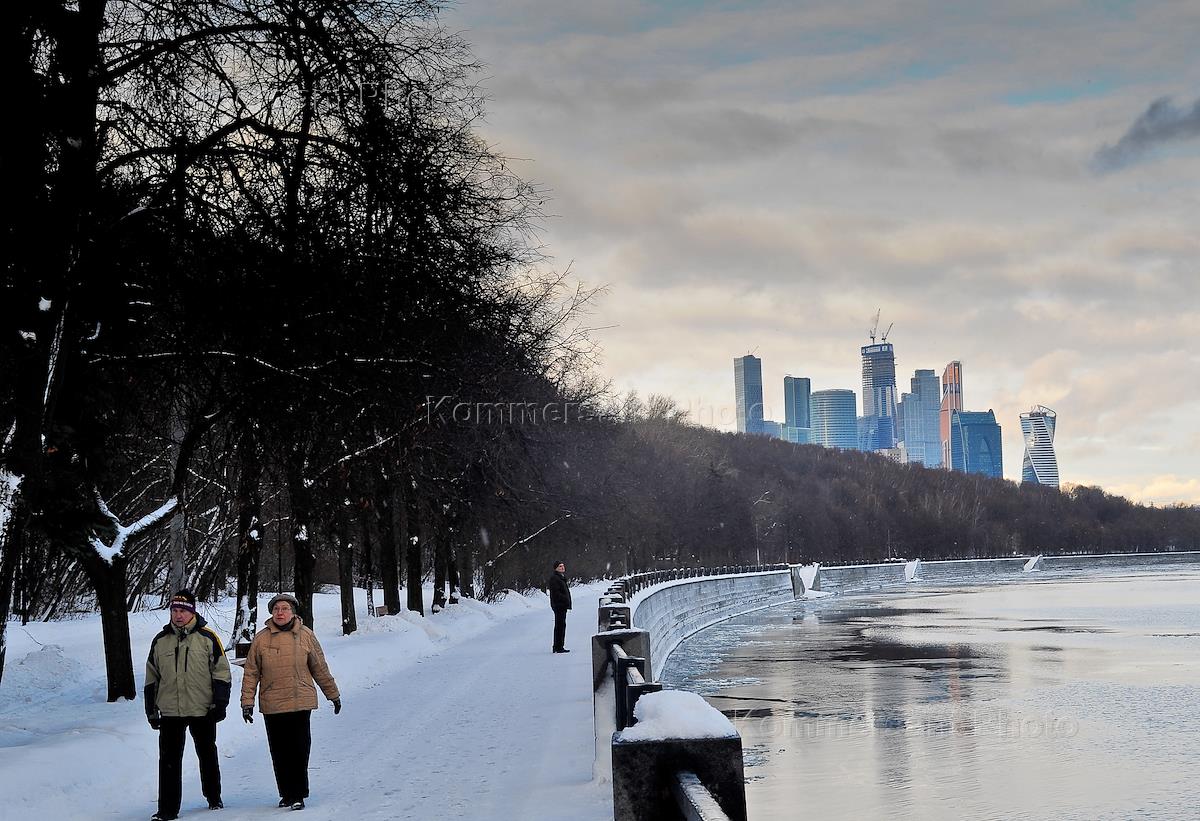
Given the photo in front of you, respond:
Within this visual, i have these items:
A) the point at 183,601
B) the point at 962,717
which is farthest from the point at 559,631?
the point at 183,601

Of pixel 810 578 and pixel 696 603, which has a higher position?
pixel 696 603

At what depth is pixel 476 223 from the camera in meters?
16.3

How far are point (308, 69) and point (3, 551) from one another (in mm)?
5331

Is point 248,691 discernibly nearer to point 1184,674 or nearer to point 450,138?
point 450,138

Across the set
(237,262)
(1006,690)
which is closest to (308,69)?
(237,262)

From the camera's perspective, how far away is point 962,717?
A: 70.0 feet

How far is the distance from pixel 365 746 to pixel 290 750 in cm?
325

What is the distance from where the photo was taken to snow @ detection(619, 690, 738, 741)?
16.9ft

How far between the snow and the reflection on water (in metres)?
8.46

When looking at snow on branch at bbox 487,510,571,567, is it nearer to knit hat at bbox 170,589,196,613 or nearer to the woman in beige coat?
the woman in beige coat

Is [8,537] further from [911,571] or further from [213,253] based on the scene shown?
[911,571]

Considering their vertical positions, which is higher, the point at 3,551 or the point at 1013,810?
the point at 3,551

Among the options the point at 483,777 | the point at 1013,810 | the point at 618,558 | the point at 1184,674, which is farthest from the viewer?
the point at 618,558

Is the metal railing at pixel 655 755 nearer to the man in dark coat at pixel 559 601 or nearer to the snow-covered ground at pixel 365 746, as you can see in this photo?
the snow-covered ground at pixel 365 746
